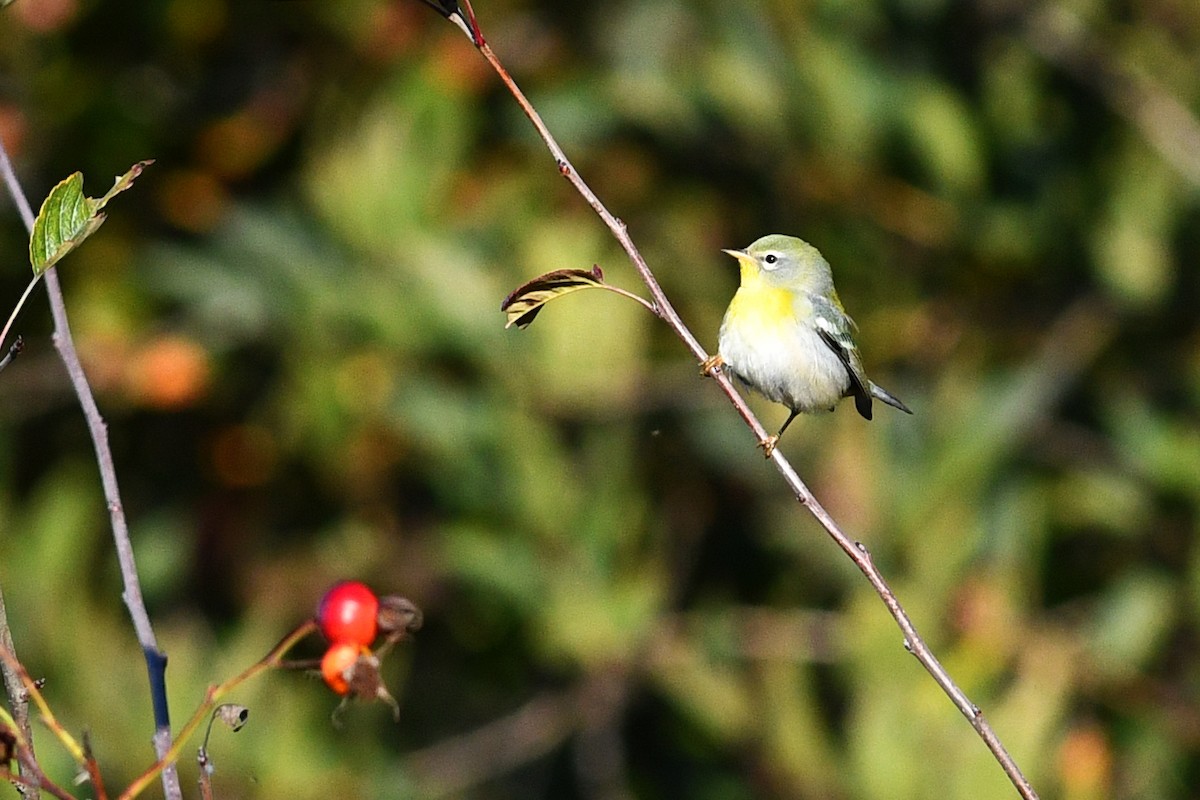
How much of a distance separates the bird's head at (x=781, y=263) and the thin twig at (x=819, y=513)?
1105 mm

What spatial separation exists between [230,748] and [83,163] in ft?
5.59

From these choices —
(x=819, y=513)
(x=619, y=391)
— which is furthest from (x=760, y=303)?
(x=619, y=391)

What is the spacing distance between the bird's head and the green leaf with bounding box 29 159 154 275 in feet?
5.51

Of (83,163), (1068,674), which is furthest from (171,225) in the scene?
(1068,674)

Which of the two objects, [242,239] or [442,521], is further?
[442,521]

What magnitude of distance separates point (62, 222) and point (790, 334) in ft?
5.55

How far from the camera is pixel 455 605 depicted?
4.98m

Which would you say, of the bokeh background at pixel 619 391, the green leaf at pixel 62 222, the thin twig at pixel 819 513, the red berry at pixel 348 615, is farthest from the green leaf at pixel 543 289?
the bokeh background at pixel 619 391

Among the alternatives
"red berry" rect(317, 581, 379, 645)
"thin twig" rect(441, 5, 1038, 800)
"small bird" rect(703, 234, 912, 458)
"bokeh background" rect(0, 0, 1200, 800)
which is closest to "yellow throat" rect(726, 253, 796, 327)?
"small bird" rect(703, 234, 912, 458)

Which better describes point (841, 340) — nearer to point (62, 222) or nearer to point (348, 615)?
point (348, 615)

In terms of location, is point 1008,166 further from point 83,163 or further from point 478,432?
point 83,163

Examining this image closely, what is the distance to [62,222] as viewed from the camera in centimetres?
131

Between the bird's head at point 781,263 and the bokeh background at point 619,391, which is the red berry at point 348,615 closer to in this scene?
the bird's head at point 781,263

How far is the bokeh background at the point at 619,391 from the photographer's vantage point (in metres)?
4.15
